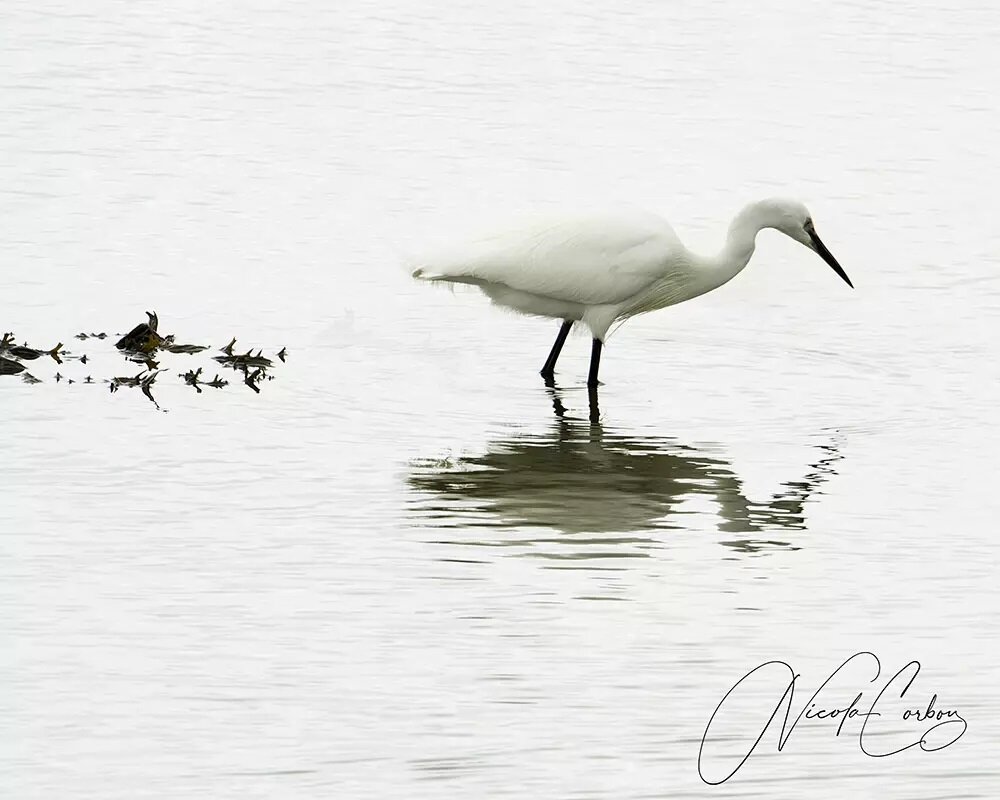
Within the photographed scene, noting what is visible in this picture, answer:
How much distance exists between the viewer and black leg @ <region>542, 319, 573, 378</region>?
1241 cm

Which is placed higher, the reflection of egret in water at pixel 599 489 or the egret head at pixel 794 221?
the egret head at pixel 794 221

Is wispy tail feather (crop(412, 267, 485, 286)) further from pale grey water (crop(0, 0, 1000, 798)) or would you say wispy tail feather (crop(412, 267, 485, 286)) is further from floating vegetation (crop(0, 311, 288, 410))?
floating vegetation (crop(0, 311, 288, 410))

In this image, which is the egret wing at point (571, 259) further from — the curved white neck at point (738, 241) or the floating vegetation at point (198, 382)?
the floating vegetation at point (198, 382)

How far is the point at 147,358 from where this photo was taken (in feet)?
40.1

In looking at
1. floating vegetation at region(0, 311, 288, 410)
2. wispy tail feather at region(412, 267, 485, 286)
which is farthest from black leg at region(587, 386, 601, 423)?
floating vegetation at region(0, 311, 288, 410)

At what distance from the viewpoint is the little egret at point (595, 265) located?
11938 mm

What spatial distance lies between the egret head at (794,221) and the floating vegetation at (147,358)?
3.07 meters

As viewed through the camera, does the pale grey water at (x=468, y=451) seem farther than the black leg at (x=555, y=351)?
No
